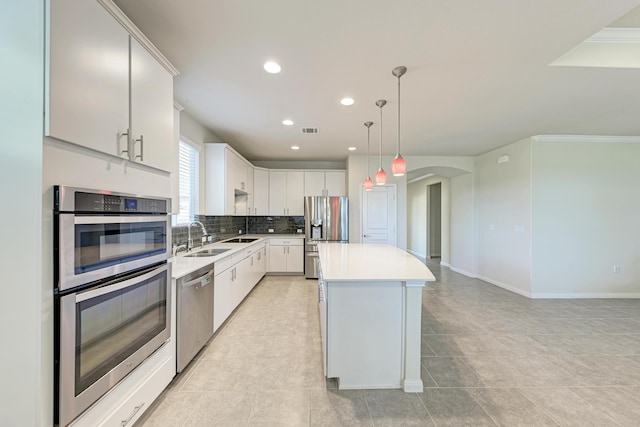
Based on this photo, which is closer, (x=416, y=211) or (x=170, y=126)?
(x=170, y=126)

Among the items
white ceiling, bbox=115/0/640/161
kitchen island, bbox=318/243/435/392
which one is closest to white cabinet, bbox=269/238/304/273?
white ceiling, bbox=115/0/640/161

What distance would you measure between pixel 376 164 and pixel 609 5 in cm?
400

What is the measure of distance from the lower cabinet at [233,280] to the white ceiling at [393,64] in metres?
1.91

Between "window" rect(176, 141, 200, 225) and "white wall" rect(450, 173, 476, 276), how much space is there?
18.1 ft

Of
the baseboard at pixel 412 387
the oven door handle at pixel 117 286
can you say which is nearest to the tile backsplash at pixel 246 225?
the oven door handle at pixel 117 286

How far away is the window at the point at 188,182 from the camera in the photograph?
3.29 metres

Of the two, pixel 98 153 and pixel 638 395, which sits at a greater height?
pixel 98 153

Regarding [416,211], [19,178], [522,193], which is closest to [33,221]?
[19,178]

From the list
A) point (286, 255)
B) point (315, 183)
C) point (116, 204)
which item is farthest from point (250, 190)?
point (116, 204)

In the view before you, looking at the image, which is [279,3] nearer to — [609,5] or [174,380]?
[609,5]

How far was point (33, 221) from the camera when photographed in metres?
1.00

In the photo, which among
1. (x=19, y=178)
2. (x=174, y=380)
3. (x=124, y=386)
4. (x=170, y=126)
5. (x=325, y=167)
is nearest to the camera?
(x=19, y=178)

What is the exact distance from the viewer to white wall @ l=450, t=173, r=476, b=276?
5.62 meters

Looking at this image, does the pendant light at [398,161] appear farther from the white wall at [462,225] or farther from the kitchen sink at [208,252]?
Answer: the white wall at [462,225]
